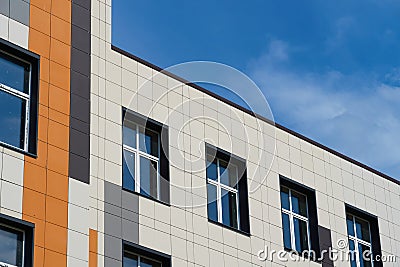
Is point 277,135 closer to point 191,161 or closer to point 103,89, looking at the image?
point 191,161

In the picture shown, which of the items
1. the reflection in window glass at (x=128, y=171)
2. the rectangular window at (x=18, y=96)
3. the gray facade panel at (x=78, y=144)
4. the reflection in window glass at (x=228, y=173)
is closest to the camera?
the rectangular window at (x=18, y=96)

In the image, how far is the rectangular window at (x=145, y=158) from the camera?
2156 cm

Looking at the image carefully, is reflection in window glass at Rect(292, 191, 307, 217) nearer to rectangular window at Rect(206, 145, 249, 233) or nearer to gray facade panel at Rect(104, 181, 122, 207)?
rectangular window at Rect(206, 145, 249, 233)

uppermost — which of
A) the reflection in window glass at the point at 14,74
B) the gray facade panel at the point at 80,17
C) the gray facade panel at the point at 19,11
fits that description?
the gray facade panel at the point at 80,17

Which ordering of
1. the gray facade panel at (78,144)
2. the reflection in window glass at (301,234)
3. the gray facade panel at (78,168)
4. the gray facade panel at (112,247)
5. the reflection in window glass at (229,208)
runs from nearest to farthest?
the gray facade panel at (78,168)
the gray facade panel at (78,144)
the gray facade panel at (112,247)
the reflection in window glass at (229,208)
the reflection in window glass at (301,234)

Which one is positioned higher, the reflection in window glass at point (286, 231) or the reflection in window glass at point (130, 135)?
the reflection in window glass at point (130, 135)

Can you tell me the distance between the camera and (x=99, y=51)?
21328mm

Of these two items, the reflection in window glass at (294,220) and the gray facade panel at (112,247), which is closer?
the gray facade panel at (112,247)

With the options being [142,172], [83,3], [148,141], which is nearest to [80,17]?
[83,3]

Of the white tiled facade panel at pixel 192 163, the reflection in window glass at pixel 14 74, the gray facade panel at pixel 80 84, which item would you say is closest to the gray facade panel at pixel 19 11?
the reflection in window glass at pixel 14 74

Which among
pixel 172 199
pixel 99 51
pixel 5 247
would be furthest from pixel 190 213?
pixel 5 247

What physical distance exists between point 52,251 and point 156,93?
18.2 feet

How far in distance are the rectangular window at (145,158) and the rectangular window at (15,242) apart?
3654 mm

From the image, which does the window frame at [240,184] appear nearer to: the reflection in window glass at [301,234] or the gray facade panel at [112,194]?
the reflection in window glass at [301,234]
